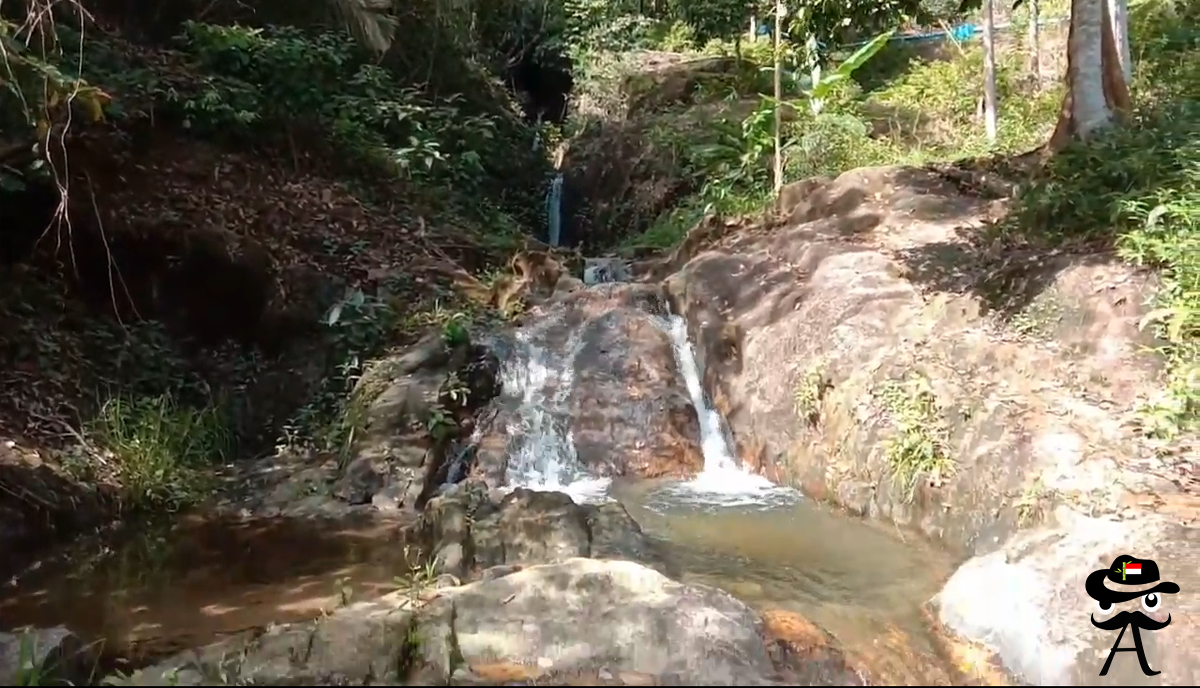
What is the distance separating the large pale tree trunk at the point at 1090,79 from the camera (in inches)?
353

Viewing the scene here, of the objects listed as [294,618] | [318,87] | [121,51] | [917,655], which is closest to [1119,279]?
[917,655]

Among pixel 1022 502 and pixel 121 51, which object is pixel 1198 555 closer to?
pixel 1022 502

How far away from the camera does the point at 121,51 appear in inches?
412

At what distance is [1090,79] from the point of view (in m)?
9.07

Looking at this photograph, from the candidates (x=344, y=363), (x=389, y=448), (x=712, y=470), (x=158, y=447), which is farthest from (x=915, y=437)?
(x=158, y=447)

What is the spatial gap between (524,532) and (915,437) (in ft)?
9.64

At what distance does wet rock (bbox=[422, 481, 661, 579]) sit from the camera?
18.8 ft

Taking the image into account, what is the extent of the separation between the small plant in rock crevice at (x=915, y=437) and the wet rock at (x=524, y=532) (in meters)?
2.08

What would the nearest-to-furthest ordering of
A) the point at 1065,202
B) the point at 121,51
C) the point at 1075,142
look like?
1. the point at 1065,202
2. the point at 1075,142
3. the point at 121,51

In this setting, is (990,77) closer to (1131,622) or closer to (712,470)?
(712,470)

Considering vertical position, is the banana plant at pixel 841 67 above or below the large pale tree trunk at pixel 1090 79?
above

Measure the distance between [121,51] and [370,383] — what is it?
4974mm

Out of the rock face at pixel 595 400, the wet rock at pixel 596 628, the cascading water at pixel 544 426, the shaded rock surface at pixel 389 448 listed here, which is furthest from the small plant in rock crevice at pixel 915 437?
the shaded rock surface at pixel 389 448

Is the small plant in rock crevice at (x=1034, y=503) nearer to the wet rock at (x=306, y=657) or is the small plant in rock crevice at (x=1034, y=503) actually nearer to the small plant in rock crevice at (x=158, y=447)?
the wet rock at (x=306, y=657)
